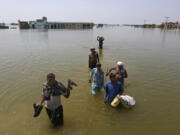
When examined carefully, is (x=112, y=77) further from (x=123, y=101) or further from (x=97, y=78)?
(x=97, y=78)

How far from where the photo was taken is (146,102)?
5.59 m

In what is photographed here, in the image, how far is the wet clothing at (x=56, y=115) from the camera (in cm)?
381

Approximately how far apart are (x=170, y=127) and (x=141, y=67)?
6094 millimetres

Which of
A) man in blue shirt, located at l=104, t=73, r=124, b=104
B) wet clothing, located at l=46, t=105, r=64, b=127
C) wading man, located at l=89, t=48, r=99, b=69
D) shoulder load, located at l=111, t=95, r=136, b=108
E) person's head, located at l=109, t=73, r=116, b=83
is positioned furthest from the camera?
wading man, located at l=89, t=48, r=99, b=69

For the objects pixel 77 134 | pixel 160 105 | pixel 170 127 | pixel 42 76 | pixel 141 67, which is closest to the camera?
pixel 77 134

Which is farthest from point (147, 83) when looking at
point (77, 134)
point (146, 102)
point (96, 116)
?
point (77, 134)

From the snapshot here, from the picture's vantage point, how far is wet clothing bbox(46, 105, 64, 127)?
381 centimetres

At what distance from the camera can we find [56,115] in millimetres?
3893

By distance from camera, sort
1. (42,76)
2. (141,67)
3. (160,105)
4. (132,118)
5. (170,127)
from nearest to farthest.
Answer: (170,127)
(132,118)
(160,105)
(42,76)
(141,67)

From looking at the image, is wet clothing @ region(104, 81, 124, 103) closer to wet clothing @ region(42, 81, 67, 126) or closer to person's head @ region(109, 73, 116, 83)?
person's head @ region(109, 73, 116, 83)

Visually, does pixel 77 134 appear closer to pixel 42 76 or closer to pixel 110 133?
pixel 110 133

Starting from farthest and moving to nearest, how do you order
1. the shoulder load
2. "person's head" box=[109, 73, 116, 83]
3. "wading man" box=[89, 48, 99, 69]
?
1. "wading man" box=[89, 48, 99, 69]
2. the shoulder load
3. "person's head" box=[109, 73, 116, 83]

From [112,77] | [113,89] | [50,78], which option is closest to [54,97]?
[50,78]

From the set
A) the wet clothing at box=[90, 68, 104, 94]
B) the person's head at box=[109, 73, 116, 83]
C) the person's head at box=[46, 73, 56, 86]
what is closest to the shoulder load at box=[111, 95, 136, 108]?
the person's head at box=[109, 73, 116, 83]
